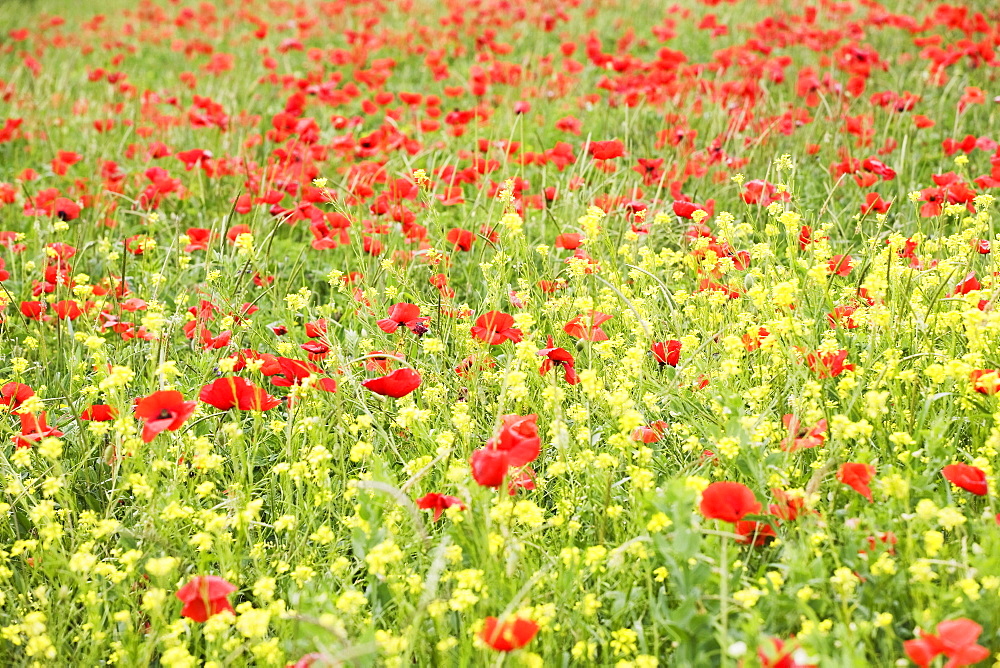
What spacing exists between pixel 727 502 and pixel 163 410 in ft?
3.32

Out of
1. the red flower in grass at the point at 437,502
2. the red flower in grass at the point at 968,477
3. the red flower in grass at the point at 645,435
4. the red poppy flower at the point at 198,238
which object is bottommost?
the red poppy flower at the point at 198,238

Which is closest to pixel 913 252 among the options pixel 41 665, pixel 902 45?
pixel 41 665

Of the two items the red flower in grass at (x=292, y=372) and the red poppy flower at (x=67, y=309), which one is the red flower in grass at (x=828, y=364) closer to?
the red flower in grass at (x=292, y=372)

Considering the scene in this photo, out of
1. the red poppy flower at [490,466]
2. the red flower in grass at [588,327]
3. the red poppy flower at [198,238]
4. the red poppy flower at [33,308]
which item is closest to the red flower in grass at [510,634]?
the red poppy flower at [490,466]

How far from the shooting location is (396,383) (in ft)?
6.21

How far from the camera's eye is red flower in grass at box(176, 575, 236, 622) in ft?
4.88

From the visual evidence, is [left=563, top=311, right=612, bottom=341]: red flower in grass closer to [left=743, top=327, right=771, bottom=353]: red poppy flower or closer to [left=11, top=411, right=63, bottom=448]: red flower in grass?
[left=743, top=327, right=771, bottom=353]: red poppy flower

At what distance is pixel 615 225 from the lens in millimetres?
3334

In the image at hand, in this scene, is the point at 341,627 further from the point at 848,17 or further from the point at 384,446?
the point at 848,17

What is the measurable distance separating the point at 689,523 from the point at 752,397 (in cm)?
50

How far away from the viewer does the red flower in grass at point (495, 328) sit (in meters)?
2.19

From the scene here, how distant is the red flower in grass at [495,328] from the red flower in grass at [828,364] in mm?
673

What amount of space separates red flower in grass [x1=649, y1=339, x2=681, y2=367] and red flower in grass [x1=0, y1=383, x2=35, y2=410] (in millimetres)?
1399

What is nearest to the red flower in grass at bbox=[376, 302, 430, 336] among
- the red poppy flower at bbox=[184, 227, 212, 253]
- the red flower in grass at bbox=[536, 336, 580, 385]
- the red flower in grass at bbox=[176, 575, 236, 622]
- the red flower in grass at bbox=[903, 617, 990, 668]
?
the red flower in grass at bbox=[536, 336, 580, 385]
